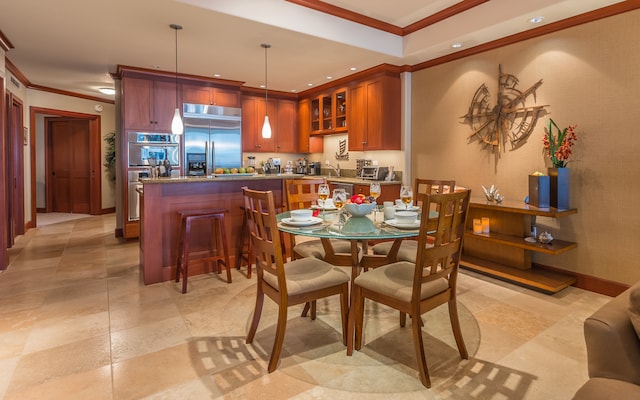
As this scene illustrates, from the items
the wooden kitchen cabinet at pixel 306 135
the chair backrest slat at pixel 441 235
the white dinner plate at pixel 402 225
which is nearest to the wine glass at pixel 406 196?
the white dinner plate at pixel 402 225

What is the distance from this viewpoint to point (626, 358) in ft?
3.91

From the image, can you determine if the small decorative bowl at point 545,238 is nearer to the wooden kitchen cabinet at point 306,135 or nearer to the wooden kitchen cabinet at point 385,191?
the wooden kitchen cabinet at point 385,191

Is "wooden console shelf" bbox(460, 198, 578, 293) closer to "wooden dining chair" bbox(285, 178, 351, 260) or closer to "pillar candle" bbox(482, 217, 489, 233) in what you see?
"pillar candle" bbox(482, 217, 489, 233)

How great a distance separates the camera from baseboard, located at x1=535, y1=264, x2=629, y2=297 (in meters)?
3.27

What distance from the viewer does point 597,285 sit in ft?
11.2

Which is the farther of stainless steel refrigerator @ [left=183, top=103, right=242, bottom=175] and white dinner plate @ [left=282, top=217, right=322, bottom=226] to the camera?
stainless steel refrigerator @ [left=183, top=103, right=242, bottom=175]

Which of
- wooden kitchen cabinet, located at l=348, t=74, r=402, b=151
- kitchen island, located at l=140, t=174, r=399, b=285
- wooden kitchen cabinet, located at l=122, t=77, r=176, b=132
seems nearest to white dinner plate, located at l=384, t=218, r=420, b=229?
kitchen island, located at l=140, t=174, r=399, b=285

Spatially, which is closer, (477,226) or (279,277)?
(279,277)

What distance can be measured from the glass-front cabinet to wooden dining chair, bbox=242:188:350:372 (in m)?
3.94

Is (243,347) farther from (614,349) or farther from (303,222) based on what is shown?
(614,349)

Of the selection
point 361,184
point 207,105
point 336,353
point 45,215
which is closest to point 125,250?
point 207,105

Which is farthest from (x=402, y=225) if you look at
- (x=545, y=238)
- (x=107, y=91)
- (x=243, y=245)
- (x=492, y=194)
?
(x=107, y=91)

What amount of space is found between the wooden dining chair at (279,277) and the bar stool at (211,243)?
1.30m

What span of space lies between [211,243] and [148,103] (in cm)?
281
